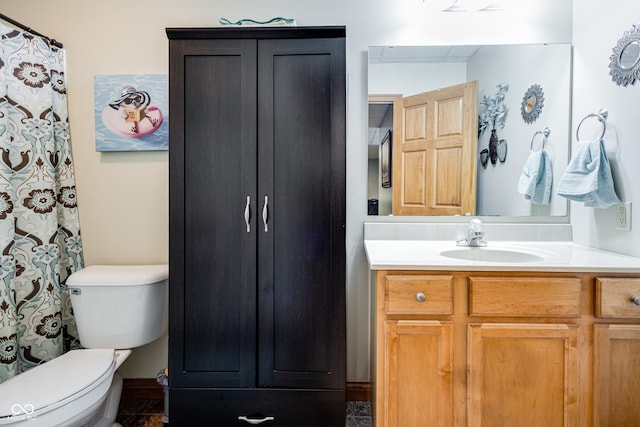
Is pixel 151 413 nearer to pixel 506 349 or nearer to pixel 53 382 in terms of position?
pixel 53 382

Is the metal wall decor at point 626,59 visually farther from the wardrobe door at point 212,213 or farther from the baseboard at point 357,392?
the baseboard at point 357,392

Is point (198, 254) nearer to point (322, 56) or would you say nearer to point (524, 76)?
point (322, 56)

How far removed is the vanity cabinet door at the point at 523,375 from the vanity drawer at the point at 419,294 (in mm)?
151

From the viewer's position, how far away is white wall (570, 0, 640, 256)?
1.37 metres

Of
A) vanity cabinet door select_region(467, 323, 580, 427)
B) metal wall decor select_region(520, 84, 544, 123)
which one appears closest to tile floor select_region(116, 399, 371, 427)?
vanity cabinet door select_region(467, 323, 580, 427)

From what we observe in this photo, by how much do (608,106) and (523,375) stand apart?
130 centimetres

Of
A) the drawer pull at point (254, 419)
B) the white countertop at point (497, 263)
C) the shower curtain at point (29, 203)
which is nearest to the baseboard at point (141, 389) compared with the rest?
the shower curtain at point (29, 203)

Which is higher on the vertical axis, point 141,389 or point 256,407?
point 256,407

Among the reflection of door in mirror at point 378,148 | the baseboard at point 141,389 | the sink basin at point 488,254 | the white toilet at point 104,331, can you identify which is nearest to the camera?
the white toilet at point 104,331

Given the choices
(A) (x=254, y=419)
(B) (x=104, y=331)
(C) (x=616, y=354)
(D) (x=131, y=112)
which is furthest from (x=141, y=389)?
(C) (x=616, y=354)

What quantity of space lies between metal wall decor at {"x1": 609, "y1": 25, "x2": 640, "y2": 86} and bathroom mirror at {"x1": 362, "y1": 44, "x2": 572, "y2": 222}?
0.28 metres

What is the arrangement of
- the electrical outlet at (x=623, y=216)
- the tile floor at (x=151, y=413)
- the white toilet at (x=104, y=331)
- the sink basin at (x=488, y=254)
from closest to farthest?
the white toilet at (x=104, y=331) < the electrical outlet at (x=623, y=216) < the sink basin at (x=488, y=254) < the tile floor at (x=151, y=413)

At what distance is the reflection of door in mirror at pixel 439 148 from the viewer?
5.76ft

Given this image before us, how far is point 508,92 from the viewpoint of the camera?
1.74m
